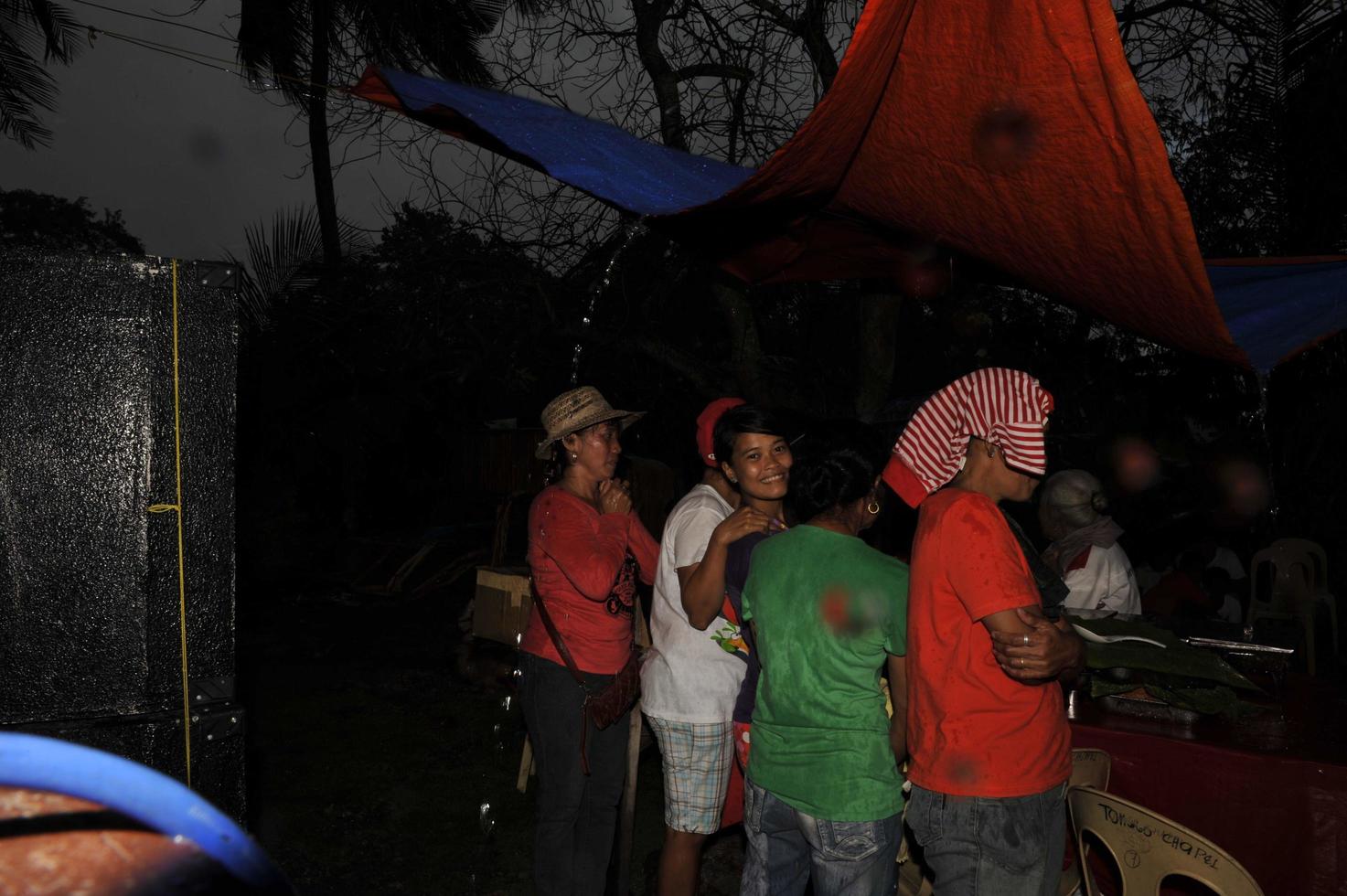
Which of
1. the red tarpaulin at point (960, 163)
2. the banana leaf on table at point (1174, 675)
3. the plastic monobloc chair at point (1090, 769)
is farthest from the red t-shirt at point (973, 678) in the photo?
the red tarpaulin at point (960, 163)

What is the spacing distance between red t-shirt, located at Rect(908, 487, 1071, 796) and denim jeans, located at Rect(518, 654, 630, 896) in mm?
1311

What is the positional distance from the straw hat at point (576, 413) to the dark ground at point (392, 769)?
157 cm

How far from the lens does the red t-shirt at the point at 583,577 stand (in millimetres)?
3139

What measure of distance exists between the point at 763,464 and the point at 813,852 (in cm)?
109

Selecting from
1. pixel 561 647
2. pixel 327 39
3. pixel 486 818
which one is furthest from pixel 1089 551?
pixel 327 39

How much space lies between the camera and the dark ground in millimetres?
4125

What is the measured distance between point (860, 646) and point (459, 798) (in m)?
3.36

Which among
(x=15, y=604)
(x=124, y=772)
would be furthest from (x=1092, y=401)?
(x=124, y=772)

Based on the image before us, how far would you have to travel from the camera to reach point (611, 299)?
6227 mm

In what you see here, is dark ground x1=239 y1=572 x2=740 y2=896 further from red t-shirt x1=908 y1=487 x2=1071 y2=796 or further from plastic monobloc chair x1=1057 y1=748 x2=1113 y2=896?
red t-shirt x1=908 y1=487 x2=1071 y2=796

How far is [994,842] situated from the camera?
207 centimetres

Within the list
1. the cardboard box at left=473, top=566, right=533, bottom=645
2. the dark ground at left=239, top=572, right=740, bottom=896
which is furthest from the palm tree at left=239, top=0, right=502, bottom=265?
the cardboard box at left=473, top=566, right=533, bottom=645

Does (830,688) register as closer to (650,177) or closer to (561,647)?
(561,647)

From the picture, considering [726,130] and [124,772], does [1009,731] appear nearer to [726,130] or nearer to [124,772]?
[124,772]
